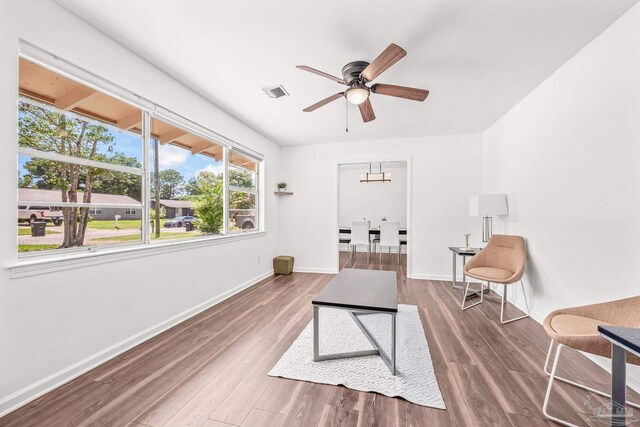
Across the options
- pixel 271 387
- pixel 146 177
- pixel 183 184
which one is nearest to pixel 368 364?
pixel 271 387

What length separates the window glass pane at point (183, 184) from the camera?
2.67 m

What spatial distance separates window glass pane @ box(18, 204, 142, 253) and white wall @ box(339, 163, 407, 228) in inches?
240

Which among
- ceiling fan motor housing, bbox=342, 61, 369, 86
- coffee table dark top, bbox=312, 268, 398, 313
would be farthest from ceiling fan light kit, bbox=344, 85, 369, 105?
coffee table dark top, bbox=312, 268, 398, 313

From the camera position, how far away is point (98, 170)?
2121 millimetres

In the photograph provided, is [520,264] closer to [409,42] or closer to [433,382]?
[433,382]

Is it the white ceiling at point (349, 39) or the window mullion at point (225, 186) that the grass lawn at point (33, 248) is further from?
the window mullion at point (225, 186)

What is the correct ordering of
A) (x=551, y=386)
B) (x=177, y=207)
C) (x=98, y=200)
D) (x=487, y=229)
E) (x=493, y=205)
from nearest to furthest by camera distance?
(x=551, y=386)
(x=98, y=200)
(x=177, y=207)
(x=493, y=205)
(x=487, y=229)

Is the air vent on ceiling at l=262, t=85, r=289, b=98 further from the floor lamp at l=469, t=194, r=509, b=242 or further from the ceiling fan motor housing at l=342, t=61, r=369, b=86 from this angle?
the floor lamp at l=469, t=194, r=509, b=242

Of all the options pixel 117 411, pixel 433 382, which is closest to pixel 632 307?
pixel 433 382

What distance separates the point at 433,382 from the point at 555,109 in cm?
277

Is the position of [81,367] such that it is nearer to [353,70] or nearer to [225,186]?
[225,186]

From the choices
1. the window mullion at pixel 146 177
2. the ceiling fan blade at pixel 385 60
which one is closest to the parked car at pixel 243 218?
the window mullion at pixel 146 177

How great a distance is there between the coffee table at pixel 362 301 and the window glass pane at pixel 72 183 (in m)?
1.94

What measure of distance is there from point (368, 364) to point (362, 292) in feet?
1.76
